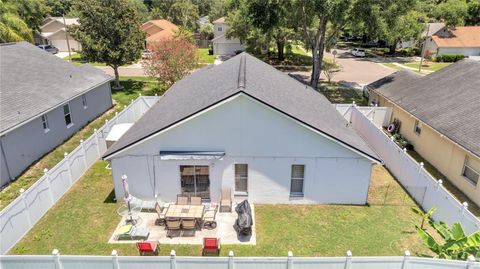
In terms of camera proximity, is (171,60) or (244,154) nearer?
(244,154)

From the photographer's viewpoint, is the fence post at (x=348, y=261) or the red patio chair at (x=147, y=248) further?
the red patio chair at (x=147, y=248)

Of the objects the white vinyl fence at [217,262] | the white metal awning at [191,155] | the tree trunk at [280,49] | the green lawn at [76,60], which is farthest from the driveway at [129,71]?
the white vinyl fence at [217,262]

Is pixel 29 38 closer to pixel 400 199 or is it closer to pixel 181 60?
pixel 181 60

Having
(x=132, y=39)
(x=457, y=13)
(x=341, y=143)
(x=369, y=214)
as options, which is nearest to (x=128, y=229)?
(x=341, y=143)

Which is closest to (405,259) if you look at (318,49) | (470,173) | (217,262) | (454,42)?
(217,262)

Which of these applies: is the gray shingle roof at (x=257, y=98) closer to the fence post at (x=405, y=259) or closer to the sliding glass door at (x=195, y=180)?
the sliding glass door at (x=195, y=180)

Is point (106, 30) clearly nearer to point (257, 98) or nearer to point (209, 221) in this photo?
point (257, 98)
